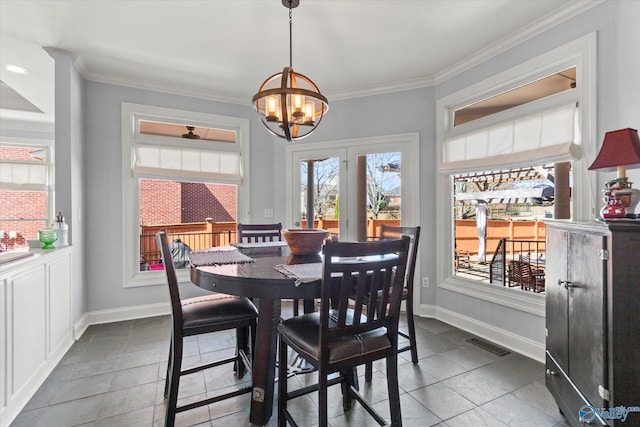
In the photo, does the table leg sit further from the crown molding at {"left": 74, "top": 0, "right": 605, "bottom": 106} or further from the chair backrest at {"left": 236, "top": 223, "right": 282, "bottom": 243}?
the crown molding at {"left": 74, "top": 0, "right": 605, "bottom": 106}

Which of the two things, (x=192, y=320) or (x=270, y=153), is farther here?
(x=270, y=153)

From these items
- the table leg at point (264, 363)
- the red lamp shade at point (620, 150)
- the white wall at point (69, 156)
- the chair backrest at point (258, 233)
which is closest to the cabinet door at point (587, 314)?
the red lamp shade at point (620, 150)

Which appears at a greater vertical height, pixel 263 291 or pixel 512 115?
pixel 512 115

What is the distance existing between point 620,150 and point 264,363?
220 centimetres

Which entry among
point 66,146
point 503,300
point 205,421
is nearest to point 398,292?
point 205,421

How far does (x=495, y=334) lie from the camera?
2893 millimetres

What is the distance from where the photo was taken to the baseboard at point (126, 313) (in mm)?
3371

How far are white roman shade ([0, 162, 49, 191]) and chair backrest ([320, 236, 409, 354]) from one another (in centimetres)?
587

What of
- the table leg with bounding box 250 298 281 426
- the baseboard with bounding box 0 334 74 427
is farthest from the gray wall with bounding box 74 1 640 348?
the table leg with bounding box 250 298 281 426

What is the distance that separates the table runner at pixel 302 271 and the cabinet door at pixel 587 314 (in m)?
1.24

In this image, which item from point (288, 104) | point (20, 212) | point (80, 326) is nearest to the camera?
point (288, 104)

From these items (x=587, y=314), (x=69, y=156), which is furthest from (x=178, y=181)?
(x=587, y=314)

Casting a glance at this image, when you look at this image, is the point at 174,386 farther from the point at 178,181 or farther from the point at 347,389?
the point at 178,181

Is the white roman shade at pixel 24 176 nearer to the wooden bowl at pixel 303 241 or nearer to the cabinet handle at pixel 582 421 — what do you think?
the wooden bowl at pixel 303 241
